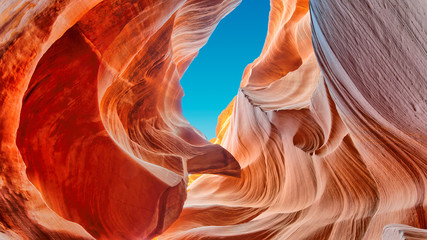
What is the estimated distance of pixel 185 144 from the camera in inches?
275

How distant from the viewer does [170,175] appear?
432 centimetres

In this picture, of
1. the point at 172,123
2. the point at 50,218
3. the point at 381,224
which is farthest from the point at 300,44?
the point at 50,218

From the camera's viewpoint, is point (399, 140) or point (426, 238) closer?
point (426, 238)

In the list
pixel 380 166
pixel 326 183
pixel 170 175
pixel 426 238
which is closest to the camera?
pixel 426 238

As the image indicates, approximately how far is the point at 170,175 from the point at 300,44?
5.61 meters

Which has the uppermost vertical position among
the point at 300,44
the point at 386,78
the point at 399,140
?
the point at 300,44

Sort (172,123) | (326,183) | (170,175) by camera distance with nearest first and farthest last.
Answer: (326,183), (170,175), (172,123)

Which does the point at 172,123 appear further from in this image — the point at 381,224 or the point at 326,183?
the point at 381,224

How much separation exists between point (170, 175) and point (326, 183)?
100 inches

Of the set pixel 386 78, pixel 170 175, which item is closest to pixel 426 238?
pixel 386 78

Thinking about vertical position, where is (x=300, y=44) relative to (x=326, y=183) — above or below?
above

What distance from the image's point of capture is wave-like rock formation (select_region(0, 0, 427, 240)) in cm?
186

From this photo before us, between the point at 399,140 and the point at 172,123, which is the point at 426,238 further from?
the point at 172,123

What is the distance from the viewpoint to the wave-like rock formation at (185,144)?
73.3 inches
